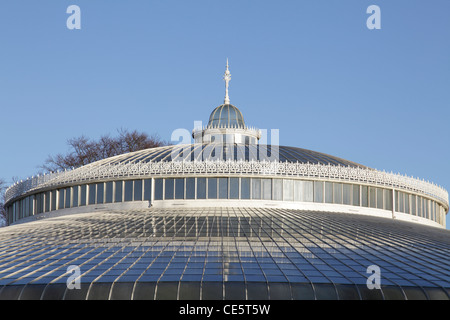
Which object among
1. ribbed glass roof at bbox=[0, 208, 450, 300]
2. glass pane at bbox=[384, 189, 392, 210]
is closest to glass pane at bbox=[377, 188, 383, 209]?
glass pane at bbox=[384, 189, 392, 210]

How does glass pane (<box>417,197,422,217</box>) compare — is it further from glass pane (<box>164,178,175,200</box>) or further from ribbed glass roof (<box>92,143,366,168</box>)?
glass pane (<box>164,178,175,200</box>)

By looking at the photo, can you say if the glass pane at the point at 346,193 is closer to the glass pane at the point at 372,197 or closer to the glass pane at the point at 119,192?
the glass pane at the point at 372,197

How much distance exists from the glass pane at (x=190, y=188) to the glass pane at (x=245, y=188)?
7.14 feet

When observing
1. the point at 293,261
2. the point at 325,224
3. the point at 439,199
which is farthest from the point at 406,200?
the point at 293,261

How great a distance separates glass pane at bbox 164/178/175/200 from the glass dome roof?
429 inches

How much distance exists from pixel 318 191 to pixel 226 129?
404 inches

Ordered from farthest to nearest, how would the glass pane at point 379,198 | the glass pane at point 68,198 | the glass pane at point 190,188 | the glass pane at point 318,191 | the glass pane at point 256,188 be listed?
the glass pane at point 379,198
the glass pane at point 68,198
the glass pane at point 318,191
the glass pane at point 256,188
the glass pane at point 190,188

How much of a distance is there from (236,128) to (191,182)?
10689 millimetres

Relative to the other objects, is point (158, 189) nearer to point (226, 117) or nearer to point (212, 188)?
point (212, 188)

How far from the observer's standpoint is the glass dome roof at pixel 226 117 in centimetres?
4047

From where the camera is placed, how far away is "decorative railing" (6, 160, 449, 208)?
29.8 meters

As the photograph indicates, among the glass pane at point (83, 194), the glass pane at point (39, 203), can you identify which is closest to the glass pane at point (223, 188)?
the glass pane at point (83, 194)
